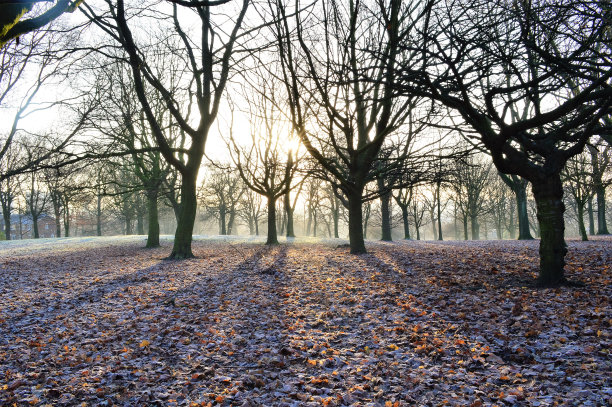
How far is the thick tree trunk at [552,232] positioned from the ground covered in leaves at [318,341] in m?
0.42

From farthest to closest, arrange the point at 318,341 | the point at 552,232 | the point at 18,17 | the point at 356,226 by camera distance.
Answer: the point at 356,226 < the point at 552,232 < the point at 318,341 < the point at 18,17

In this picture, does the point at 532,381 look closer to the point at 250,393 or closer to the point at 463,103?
the point at 250,393

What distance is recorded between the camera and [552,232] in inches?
247

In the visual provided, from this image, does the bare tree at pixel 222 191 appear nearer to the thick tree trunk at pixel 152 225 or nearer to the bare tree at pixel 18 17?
the thick tree trunk at pixel 152 225

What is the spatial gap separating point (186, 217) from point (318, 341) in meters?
9.35

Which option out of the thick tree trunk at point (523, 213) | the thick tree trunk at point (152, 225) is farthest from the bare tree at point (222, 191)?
the thick tree trunk at point (523, 213)

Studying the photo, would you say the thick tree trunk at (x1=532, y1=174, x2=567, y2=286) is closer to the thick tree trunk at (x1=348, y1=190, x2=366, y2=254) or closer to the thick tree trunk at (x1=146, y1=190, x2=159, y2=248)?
the thick tree trunk at (x1=348, y1=190, x2=366, y2=254)

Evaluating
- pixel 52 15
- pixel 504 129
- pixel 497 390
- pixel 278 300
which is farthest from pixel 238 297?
pixel 504 129

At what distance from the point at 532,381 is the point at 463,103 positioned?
468cm

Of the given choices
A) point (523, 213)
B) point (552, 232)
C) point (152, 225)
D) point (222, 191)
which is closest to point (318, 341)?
point (552, 232)

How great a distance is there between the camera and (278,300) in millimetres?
6785

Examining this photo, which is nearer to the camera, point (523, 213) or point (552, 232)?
point (552, 232)

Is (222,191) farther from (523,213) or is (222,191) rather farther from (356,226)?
(523,213)

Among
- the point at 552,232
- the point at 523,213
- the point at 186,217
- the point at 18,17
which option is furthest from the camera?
the point at 523,213
